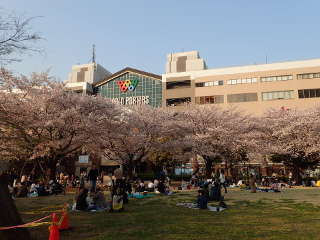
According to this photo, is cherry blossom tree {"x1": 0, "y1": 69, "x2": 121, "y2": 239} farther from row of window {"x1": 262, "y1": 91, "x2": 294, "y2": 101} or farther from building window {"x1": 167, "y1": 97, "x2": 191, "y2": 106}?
row of window {"x1": 262, "y1": 91, "x2": 294, "y2": 101}

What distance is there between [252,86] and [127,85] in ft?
87.9

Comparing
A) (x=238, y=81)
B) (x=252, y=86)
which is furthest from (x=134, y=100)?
(x=252, y=86)

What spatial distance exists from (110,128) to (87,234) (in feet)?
78.6

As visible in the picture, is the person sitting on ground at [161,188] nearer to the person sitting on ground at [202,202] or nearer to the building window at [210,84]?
the person sitting on ground at [202,202]

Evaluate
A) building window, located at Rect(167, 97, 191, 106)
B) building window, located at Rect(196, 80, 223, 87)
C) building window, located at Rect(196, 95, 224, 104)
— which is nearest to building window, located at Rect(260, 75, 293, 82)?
building window, located at Rect(196, 80, 223, 87)

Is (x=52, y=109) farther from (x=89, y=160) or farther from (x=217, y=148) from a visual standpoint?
(x=89, y=160)

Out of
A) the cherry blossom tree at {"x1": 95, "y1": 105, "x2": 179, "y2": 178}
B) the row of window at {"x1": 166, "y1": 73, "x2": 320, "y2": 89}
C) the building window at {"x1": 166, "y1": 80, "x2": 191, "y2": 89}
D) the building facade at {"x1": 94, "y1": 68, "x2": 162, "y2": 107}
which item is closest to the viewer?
the cherry blossom tree at {"x1": 95, "y1": 105, "x2": 179, "y2": 178}

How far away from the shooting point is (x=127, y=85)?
63562 millimetres

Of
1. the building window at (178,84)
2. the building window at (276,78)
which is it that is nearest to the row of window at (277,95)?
the building window at (276,78)

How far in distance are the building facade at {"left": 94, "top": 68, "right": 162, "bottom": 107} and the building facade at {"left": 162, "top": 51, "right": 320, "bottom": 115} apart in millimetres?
2850

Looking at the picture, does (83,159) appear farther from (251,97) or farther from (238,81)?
(251,97)

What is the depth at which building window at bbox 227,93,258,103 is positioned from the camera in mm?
51978

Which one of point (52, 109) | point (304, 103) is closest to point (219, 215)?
point (52, 109)

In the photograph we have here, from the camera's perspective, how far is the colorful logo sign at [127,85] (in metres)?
63.1
